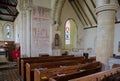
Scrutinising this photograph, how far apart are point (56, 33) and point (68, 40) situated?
8.18ft

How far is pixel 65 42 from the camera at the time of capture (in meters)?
9.25

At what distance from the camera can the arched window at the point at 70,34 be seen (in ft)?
30.8

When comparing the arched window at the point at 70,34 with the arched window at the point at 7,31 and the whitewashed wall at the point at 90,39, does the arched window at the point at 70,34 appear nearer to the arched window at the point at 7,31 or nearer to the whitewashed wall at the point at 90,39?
the whitewashed wall at the point at 90,39

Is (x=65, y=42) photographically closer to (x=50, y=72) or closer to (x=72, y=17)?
(x=72, y=17)

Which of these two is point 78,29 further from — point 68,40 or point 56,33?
point 56,33

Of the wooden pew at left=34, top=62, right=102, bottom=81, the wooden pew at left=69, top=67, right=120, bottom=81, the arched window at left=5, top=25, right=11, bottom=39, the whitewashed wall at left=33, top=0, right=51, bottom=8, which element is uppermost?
the whitewashed wall at left=33, top=0, right=51, bottom=8

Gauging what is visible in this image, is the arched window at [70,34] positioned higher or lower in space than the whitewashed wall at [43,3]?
lower

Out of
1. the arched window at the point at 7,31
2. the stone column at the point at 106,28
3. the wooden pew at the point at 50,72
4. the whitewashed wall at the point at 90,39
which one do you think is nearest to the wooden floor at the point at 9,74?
the wooden pew at the point at 50,72

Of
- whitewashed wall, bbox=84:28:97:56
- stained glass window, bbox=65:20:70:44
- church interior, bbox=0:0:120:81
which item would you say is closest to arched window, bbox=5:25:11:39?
church interior, bbox=0:0:120:81

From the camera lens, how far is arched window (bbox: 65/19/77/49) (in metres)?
9.40

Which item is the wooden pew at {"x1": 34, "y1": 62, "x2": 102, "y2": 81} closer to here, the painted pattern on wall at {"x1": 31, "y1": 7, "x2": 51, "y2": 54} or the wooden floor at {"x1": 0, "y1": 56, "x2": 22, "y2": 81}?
the wooden floor at {"x1": 0, "y1": 56, "x2": 22, "y2": 81}

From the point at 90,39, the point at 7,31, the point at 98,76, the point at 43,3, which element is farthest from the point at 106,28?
the point at 7,31

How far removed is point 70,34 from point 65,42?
893mm

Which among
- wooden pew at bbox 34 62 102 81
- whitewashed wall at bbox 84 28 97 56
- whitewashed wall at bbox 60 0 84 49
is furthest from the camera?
whitewashed wall at bbox 60 0 84 49
